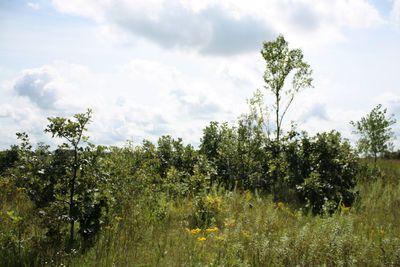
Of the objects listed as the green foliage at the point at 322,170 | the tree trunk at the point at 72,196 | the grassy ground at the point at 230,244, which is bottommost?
the grassy ground at the point at 230,244

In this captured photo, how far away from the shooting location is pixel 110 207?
6.91 meters

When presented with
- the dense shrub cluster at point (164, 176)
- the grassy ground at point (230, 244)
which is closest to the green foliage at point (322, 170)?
the dense shrub cluster at point (164, 176)

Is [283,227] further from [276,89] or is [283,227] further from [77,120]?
[276,89]

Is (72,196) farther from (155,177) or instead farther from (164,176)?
(164,176)

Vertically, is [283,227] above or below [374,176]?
below

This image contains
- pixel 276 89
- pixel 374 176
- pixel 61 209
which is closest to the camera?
pixel 61 209

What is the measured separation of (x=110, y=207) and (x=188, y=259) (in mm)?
1769

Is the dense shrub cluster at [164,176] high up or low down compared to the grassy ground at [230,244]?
up

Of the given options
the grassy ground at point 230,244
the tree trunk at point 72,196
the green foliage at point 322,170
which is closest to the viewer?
the grassy ground at point 230,244

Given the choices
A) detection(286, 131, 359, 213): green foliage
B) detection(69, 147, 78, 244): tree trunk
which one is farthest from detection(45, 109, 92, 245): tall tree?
detection(286, 131, 359, 213): green foliage

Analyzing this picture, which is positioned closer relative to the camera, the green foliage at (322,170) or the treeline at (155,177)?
the treeline at (155,177)

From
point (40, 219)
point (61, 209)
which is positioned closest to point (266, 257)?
point (61, 209)

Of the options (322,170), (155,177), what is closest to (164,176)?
(155,177)

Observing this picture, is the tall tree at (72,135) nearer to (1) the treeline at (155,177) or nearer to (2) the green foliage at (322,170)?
(1) the treeline at (155,177)
